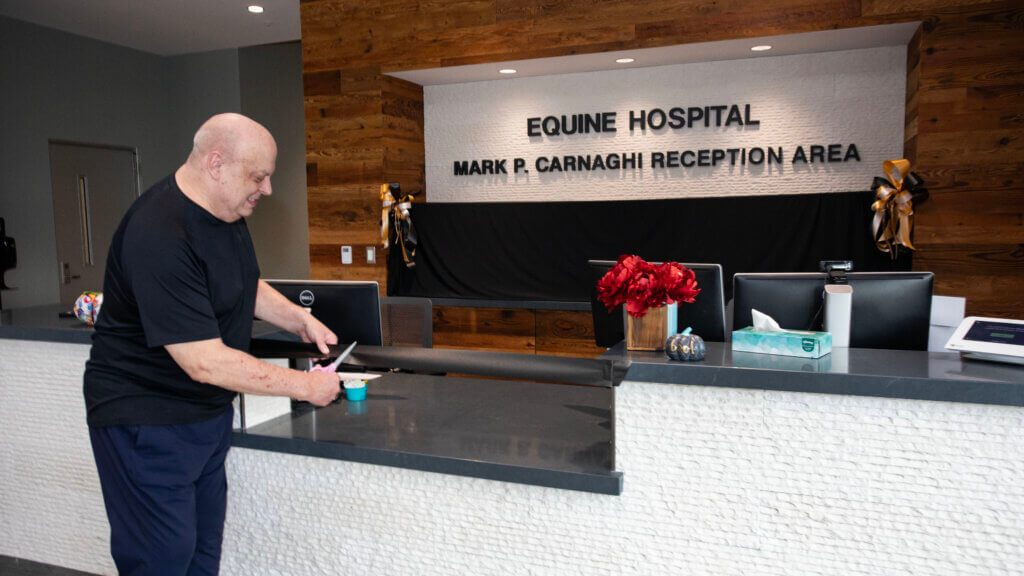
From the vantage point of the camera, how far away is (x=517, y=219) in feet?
16.9

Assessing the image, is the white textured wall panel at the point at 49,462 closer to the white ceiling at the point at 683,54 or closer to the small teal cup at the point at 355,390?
the small teal cup at the point at 355,390

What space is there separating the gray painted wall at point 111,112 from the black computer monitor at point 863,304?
18.7ft

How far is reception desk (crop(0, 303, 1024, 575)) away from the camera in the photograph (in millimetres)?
1508

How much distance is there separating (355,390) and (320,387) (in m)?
0.69

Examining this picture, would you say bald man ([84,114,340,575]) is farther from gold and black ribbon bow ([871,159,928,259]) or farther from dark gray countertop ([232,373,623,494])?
gold and black ribbon bow ([871,159,928,259])

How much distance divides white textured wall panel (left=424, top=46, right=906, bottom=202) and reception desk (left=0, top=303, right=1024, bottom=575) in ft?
10.8

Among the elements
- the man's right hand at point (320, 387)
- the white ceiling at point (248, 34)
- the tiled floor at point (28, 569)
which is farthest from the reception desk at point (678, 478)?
the white ceiling at point (248, 34)

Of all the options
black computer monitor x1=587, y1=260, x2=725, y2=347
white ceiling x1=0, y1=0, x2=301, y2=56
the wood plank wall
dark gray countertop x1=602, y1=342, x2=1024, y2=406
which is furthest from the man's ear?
white ceiling x1=0, y1=0, x2=301, y2=56

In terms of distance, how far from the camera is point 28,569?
262cm

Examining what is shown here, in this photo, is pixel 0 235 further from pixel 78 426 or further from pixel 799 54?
pixel 799 54

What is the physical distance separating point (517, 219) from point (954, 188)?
9.27ft

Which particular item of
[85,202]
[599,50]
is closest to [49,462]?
[599,50]

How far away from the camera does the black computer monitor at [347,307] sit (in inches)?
93.3

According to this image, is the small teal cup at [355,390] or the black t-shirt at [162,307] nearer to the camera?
the black t-shirt at [162,307]
